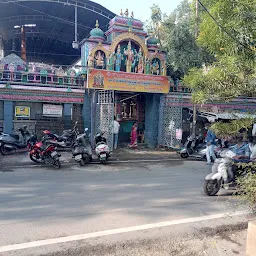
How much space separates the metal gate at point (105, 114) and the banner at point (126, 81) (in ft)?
1.68

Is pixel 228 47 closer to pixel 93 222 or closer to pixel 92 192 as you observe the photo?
pixel 93 222

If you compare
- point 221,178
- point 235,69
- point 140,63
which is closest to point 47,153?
point 221,178

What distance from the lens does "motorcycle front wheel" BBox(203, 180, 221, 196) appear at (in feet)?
18.9

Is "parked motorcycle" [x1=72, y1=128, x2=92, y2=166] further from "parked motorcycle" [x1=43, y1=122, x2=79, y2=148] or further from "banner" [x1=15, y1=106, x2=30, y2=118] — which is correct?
"banner" [x1=15, y1=106, x2=30, y2=118]

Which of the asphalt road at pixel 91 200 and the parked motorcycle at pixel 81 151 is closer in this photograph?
the asphalt road at pixel 91 200

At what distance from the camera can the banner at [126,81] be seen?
1191cm

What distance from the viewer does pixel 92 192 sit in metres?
5.75

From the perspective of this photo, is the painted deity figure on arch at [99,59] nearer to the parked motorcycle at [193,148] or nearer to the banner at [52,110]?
the banner at [52,110]

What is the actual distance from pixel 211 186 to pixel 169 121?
26.0 ft

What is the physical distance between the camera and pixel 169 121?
13516 millimetres

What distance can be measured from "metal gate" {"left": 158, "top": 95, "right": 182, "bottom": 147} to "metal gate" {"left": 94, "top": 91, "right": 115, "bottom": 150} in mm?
3255

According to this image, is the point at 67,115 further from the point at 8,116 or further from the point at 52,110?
the point at 8,116

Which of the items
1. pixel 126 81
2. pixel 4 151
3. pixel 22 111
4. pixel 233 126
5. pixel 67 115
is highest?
pixel 126 81

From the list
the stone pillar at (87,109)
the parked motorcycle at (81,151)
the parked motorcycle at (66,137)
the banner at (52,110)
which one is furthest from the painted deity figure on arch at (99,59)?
the parked motorcycle at (81,151)
